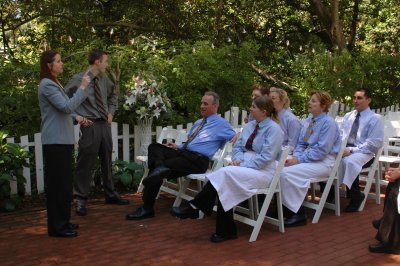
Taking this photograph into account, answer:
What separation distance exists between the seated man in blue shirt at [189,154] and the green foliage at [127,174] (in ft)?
3.35

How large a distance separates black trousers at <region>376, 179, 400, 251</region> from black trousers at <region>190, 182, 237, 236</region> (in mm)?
1360

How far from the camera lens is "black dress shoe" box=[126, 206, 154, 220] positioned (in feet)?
18.9

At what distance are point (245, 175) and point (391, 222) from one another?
53.5 inches

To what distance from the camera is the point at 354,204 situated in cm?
621

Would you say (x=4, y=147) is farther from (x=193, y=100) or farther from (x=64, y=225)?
(x=193, y=100)

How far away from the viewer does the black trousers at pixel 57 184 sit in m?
4.98

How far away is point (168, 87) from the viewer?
810 cm

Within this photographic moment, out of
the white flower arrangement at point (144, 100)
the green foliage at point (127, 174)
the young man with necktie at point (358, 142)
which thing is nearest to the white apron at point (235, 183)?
the young man with necktie at point (358, 142)

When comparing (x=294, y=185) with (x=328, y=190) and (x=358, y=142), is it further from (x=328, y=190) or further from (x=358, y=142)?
(x=358, y=142)

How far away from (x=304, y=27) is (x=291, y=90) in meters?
4.26

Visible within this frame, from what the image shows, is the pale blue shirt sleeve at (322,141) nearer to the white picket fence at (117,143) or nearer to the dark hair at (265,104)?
the dark hair at (265,104)

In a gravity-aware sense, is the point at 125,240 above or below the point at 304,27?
below

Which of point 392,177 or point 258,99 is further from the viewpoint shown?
point 258,99

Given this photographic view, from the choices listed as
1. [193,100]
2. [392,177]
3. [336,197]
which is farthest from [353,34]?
[392,177]
